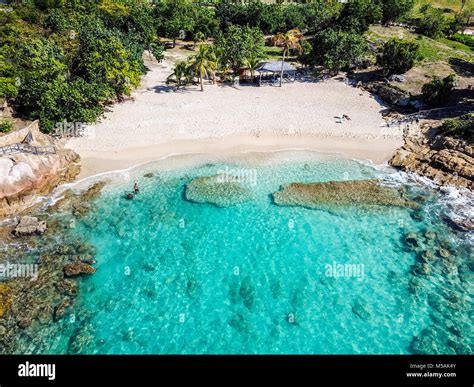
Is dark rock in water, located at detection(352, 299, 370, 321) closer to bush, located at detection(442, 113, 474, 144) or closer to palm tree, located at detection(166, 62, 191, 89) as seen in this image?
bush, located at detection(442, 113, 474, 144)

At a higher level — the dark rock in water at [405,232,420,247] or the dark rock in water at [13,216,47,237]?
the dark rock in water at [13,216,47,237]

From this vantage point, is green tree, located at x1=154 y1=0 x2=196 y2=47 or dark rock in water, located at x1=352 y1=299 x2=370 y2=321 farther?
green tree, located at x1=154 y1=0 x2=196 y2=47

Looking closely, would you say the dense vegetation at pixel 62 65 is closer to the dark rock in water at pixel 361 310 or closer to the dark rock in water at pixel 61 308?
the dark rock in water at pixel 61 308

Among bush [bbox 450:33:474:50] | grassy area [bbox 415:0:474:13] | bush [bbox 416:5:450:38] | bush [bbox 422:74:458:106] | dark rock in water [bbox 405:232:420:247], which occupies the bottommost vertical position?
dark rock in water [bbox 405:232:420:247]

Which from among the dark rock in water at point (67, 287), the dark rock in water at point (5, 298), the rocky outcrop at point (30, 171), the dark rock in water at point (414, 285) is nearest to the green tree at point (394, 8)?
the dark rock in water at point (414, 285)

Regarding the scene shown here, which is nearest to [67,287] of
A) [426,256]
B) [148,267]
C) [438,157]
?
[148,267]

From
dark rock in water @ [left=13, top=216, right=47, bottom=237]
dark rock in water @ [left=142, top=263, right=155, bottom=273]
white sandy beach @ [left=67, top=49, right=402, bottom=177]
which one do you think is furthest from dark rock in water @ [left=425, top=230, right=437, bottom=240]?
dark rock in water @ [left=13, top=216, right=47, bottom=237]

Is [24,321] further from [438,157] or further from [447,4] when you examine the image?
[447,4]
